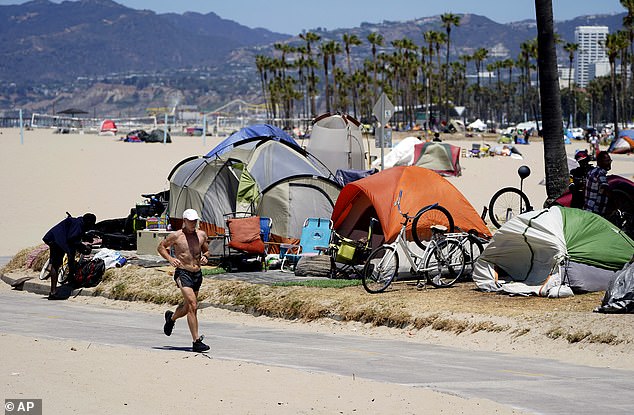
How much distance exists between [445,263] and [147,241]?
729 cm

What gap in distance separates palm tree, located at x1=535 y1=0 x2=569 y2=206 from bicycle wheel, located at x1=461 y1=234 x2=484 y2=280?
2.67 metres

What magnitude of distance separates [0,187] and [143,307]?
826 inches

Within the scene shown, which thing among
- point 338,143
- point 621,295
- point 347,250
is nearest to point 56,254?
point 347,250

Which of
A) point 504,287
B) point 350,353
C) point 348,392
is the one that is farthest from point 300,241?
point 348,392

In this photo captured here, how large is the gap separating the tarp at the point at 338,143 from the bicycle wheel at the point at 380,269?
70.4ft

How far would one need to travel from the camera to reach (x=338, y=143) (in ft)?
128

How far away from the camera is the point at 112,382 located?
990cm

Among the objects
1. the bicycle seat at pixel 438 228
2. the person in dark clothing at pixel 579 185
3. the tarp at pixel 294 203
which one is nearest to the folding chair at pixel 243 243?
the tarp at pixel 294 203

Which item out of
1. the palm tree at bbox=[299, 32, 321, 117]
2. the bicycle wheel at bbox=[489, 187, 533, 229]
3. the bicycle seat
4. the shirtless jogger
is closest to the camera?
the shirtless jogger

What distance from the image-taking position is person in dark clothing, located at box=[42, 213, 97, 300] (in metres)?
18.4

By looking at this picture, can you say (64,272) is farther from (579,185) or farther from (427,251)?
(579,185)

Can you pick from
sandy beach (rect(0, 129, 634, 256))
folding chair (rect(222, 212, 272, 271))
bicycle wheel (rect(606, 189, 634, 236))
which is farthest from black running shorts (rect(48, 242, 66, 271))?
bicycle wheel (rect(606, 189, 634, 236))

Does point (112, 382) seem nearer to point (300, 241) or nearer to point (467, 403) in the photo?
point (467, 403)

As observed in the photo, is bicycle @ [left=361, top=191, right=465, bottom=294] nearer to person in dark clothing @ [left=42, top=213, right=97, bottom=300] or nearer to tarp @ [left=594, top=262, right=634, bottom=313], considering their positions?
tarp @ [left=594, top=262, right=634, bottom=313]
